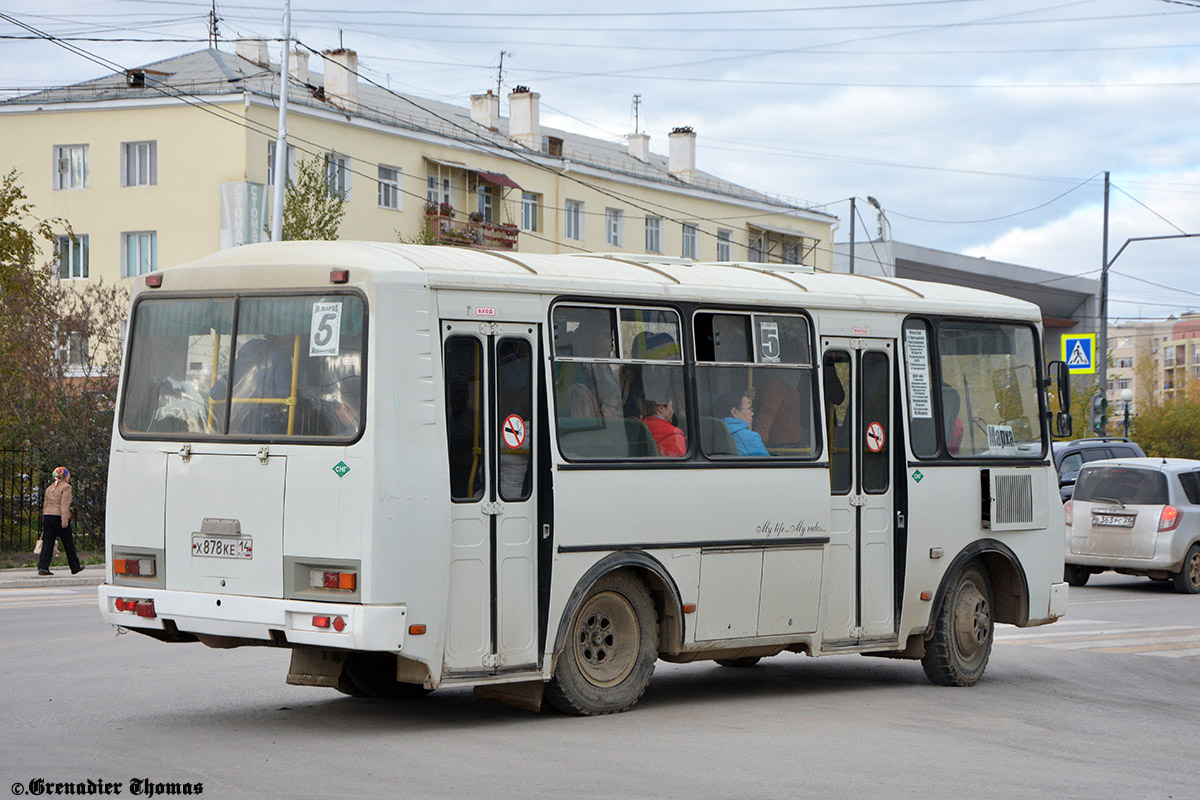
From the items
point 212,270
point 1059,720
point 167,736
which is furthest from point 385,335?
point 1059,720

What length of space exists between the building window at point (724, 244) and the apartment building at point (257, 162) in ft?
21.3

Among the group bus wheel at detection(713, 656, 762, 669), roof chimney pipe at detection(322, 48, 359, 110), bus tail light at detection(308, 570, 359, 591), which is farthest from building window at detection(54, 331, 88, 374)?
roof chimney pipe at detection(322, 48, 359, 110)

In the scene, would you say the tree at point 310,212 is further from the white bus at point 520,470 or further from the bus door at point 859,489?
the white bus at point 520,470

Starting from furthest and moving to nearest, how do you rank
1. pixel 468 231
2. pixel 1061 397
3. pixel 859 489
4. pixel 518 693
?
pixel 468 231, pixel 1061 397, pixel 859 489, pixel 518 693

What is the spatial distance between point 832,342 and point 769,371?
728 mm

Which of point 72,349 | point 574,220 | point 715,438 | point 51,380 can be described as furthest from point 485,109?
point 715,438

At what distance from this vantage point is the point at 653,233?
5906 cm

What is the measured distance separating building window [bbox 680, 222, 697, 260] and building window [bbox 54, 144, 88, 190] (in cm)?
2335

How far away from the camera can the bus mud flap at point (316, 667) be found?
9.47 m

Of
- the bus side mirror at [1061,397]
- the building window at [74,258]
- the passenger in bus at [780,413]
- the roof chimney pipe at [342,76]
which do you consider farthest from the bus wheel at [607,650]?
the roof chimney pipe at [342,76]

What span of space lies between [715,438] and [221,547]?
3369 millimetres

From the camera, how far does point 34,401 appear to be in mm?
26609

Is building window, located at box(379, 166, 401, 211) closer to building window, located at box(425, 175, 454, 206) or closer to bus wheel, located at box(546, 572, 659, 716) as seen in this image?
building window, located at box(425, 175, 454, 206)

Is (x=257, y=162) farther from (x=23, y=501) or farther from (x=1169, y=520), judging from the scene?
(x=1169, y=520)
